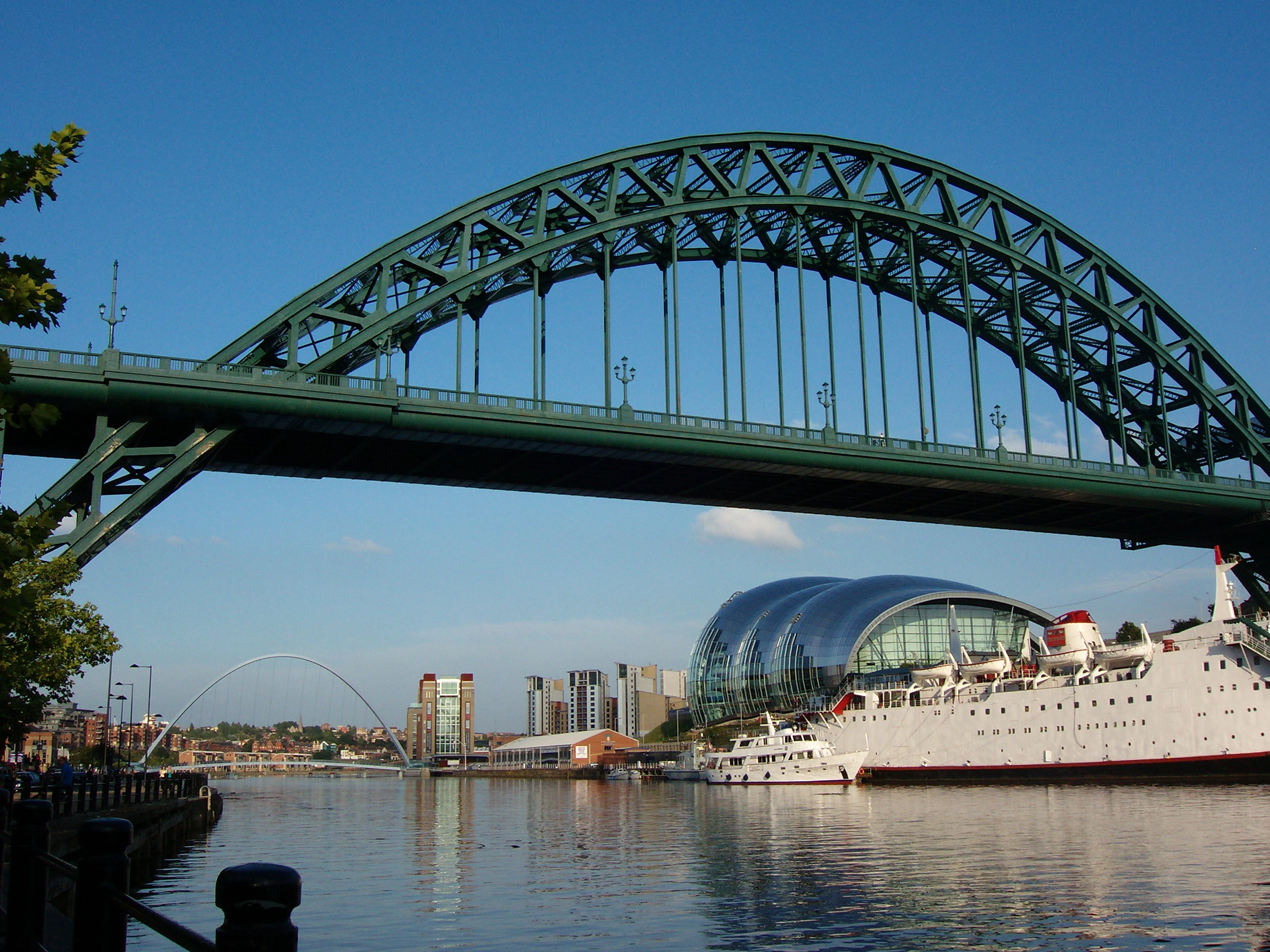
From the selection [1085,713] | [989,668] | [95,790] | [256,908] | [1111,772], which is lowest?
[1111,772]

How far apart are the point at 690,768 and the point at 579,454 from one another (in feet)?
269

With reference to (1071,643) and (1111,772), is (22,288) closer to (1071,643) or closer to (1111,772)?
(1111,772)

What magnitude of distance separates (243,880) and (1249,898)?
1988cm

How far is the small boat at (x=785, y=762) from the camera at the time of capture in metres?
77.9

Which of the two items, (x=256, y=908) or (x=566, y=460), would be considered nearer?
(x=256, y=908)

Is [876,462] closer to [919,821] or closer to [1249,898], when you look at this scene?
[919,821]

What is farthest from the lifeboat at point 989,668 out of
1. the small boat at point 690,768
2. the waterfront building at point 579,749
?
the waterfront building at point 579,749

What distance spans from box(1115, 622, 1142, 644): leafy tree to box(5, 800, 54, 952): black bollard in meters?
110

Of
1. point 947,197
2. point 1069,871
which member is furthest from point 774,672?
point 1069,871

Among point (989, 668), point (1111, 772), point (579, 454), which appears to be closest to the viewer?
point (579, 454)

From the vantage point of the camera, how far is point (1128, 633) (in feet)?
364

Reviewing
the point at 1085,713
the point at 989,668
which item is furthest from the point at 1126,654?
the point at 989,668

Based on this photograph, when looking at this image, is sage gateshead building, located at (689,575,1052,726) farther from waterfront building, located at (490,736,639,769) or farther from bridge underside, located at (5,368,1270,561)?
bridge underside, located at (5,368,1270,561)

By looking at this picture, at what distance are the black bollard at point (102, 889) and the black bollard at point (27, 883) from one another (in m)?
1.11
